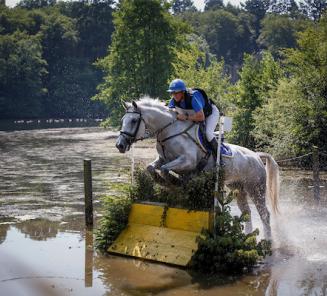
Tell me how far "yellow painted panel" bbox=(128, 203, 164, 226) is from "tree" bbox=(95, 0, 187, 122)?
37.1 m

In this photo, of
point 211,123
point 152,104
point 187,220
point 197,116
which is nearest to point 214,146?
point 211,123

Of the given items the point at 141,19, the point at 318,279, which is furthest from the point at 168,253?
the point at 141,19

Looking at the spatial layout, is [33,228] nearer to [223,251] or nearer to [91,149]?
[223,251]

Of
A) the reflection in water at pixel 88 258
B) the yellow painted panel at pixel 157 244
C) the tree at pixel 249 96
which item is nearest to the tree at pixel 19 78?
the tree at pixel 249 96

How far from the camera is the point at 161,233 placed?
29.8ft

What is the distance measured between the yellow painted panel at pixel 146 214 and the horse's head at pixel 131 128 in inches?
46.4

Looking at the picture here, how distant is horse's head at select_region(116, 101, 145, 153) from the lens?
8800 millimetres

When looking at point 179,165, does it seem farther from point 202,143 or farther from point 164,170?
point 202,143

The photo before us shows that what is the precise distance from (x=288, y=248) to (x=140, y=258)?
2.68m

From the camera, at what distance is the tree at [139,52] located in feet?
153

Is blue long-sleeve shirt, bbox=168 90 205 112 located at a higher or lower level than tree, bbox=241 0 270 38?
lower

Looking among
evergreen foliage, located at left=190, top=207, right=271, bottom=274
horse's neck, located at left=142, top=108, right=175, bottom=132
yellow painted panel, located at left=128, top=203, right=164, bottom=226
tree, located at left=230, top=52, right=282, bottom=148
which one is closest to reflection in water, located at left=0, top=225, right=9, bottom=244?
yellow painted panel, located at left=128, top=203, right=164, bottom=226

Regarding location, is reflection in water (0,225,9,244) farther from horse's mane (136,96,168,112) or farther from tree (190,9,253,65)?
tree (190,9,253,65)

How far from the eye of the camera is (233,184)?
10.6m
